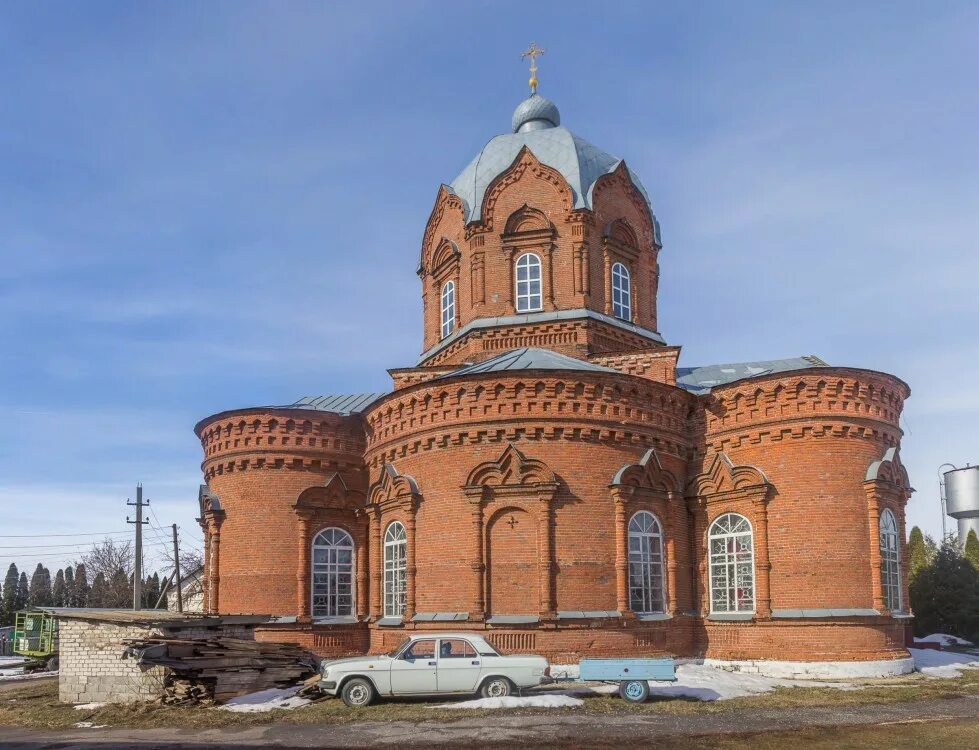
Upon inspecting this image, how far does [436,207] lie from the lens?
1059 inches

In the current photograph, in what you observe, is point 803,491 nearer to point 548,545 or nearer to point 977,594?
point 548,545

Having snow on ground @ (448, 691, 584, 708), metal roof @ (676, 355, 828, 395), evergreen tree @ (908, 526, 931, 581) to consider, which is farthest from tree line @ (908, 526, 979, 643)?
snow on ground @ (448, 691, 584, 708)

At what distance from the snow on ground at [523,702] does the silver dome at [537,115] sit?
1793cm

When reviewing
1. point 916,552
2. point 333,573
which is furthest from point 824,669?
point 916,552

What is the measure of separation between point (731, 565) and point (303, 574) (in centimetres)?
966

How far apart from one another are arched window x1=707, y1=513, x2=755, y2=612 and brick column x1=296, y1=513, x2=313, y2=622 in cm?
912

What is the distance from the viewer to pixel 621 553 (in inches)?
742

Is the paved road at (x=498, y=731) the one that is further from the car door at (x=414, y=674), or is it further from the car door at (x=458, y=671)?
the car door at (x=414, y=674)

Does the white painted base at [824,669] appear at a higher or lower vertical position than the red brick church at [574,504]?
lower

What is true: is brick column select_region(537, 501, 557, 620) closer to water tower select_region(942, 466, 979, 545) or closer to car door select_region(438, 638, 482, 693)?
car door select_region(438, 638, 482, 693)

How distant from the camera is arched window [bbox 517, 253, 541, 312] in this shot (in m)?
24.4

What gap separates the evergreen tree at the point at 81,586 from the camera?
7706 cm

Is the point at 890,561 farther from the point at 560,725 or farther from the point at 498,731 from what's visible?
the point at 498,731

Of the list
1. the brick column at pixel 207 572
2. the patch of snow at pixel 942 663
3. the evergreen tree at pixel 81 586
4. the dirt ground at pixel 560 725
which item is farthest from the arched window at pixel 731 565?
the evergreen tree at pixel 81 586
